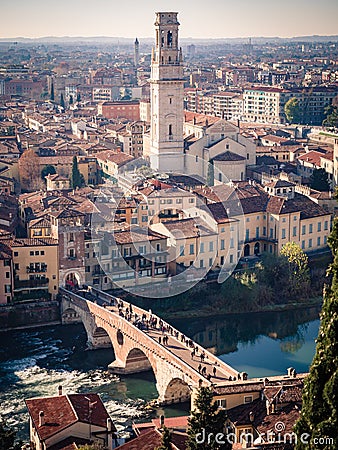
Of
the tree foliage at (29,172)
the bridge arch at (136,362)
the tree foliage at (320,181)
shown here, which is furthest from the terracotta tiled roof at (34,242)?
the tree foliage at (29,172)

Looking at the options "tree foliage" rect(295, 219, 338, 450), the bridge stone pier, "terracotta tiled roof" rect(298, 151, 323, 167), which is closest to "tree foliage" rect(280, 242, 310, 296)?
the bridge stone pier

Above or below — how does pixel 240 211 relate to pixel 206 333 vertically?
above

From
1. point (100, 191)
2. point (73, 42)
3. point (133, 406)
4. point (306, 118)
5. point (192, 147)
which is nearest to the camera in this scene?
point (133, 406)

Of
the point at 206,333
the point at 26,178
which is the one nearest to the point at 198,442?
the point at 206,333

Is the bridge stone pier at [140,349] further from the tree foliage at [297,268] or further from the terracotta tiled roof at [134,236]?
the tree foliage at [297,268]

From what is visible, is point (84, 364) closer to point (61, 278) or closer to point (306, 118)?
point (61, 278)

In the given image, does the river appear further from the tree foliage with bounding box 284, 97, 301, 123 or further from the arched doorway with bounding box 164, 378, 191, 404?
the tree foliage with bounding box 284, 97, 301, 123

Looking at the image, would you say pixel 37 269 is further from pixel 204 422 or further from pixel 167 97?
pixel 204 422
